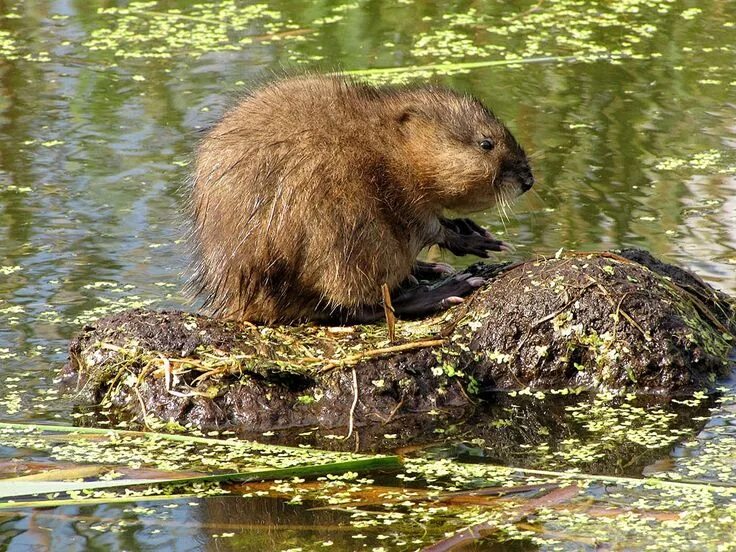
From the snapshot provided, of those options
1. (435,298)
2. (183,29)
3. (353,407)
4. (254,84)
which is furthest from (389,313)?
(183,29)

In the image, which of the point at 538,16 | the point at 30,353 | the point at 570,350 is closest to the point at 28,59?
the point at 538,16

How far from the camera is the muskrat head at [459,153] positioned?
628 centimetres

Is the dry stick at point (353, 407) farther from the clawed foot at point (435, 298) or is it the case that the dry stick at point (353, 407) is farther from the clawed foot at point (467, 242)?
the clawed foot at point (467, 242)

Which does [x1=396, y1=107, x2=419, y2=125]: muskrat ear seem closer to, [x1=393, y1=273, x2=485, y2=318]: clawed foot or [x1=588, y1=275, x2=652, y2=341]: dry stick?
[x1=393, y1=273, x2=485, y2=318]: clawed foot

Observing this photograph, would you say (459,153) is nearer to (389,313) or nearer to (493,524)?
(389,313)

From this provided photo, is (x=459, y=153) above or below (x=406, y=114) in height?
below

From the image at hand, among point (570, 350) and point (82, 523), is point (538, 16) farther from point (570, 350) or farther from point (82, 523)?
point (82, 523)

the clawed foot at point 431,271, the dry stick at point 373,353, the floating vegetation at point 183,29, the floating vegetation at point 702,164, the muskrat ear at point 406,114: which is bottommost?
the floating vegetation at point 702,164

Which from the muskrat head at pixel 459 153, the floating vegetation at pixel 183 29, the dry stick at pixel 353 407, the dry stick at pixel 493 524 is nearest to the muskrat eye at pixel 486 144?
the muskrat head at pixel 459 153

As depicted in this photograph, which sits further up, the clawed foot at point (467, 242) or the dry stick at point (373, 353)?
the clawed foot at point (467, 242)

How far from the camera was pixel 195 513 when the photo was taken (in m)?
4.91

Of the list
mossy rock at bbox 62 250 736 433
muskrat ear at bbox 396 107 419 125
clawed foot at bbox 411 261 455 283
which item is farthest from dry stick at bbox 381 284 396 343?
muskrat ear at bbox 396 107 419 125

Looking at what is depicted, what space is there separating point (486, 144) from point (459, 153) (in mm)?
159

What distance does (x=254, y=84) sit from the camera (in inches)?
277
